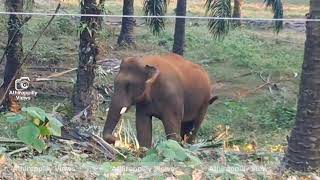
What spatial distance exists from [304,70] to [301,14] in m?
27.5

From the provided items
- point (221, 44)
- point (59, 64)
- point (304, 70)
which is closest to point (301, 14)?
point (221, 44)

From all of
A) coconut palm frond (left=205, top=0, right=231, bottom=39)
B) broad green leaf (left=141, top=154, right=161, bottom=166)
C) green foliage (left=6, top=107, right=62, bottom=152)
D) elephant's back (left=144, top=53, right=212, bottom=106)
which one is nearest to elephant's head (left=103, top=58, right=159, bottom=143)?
elephant's back (left=144, top=53, right=212, bottom=106)

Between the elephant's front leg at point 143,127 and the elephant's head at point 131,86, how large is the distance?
294mm

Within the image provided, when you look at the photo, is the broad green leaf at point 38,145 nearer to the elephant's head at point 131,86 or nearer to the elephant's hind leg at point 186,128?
the elephant's head at point 131,86

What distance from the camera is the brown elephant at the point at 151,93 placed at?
11.7 metres

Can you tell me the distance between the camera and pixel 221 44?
25641 mm

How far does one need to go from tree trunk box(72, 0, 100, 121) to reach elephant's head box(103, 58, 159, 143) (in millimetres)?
1801

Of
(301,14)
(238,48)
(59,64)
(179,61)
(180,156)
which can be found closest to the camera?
(180,156)

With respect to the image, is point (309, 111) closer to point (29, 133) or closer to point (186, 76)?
point (29, 133)

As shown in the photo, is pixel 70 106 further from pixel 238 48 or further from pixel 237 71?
pixel 238 48

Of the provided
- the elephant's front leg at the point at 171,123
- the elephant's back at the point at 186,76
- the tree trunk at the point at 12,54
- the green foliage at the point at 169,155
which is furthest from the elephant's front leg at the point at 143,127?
the tree trunk at the point at 12,54

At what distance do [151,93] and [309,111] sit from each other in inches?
180

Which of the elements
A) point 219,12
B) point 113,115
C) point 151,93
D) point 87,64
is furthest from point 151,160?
point 219,12

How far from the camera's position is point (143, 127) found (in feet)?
39.2
